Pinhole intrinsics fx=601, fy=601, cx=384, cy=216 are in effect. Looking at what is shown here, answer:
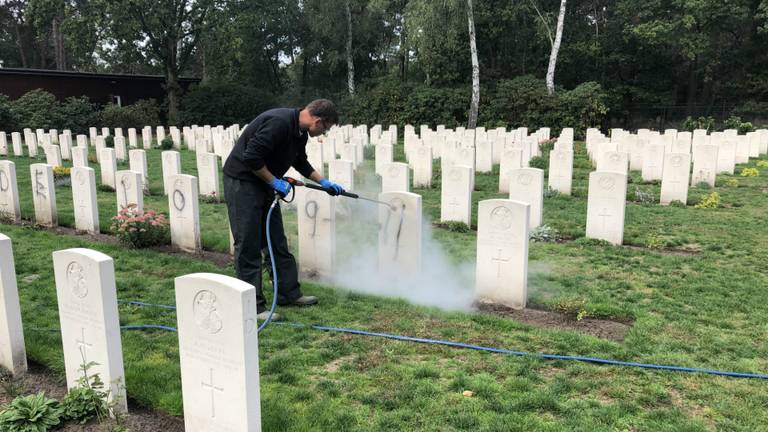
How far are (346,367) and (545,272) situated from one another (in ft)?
10.9

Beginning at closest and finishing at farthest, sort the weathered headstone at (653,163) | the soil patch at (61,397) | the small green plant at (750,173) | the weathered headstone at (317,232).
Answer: the soil patch at (61,397), the weathered headstone at (317,232), the weathered headstone at (653,163), the small green plant at (750,173)

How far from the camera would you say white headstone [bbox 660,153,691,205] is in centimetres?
1042

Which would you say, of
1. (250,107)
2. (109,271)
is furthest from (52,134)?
(109,271)

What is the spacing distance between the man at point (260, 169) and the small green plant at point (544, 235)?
13.2 feet

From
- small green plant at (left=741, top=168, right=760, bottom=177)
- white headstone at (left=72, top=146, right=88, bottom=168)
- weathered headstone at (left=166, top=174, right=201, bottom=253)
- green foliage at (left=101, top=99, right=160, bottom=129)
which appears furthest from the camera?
green foliage at (left=101, top=99, right=160, bottom=129)

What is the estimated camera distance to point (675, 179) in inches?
416

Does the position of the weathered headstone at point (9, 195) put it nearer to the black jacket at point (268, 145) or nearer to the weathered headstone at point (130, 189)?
the weathered headstone at point (130, 189)

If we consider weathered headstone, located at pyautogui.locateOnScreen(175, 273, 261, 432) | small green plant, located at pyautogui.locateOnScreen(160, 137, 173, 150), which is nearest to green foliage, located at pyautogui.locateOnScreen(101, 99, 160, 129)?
small green plant, located at pyautogui.locateOnScreen(160, 137, 173, 150)

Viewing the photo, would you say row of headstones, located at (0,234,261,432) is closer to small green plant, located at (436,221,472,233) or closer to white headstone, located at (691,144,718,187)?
small green plant, located at (436,221,472,233)

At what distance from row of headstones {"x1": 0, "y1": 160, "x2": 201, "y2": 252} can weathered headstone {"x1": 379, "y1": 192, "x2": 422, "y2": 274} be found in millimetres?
2617

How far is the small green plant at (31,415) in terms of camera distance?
10.9ft

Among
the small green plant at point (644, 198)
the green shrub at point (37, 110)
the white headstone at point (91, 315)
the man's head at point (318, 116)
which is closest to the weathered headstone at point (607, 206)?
the small green plant at point (644, 198)

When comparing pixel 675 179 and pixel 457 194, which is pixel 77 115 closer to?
pixel 457 194

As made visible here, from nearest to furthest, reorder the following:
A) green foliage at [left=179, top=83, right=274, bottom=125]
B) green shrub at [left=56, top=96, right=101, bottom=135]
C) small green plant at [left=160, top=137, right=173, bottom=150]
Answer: small green plant at [left=160, top=137, right=173, bottom=150]
green shrub at [left=56, top=96, right=101, bottom=135]
green foliage at [left=179, top=83, right=274, bottom=125]
